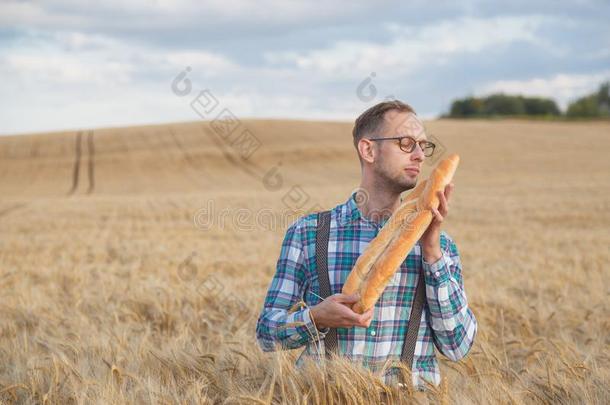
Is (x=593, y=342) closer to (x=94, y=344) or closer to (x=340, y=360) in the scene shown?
(x=340, y=360)

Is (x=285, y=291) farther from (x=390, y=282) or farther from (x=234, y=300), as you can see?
(x=234, y=300)

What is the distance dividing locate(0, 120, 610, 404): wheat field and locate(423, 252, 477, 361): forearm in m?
0.15

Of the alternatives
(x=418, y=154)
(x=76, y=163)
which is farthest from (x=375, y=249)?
(x=76, y=163)

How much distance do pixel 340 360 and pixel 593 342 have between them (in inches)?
109

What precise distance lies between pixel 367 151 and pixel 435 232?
0.40m

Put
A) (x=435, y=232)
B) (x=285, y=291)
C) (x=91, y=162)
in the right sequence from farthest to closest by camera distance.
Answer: (x=91, y=162)
(x=285, y=291)
(x=435, y=232)

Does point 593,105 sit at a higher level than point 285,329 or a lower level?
higher

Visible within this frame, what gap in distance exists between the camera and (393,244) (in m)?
2.05

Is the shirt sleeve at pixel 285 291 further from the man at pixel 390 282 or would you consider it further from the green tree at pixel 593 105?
the green tree at pixel 593 105

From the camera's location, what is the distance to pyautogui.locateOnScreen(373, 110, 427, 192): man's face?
2.27 meters

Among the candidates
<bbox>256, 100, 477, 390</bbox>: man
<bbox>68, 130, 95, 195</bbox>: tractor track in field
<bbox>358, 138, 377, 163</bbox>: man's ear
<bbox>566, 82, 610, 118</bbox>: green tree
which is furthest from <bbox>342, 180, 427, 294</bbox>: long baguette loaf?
<bbox>566, 82, 610, 118</bbox>: green tree

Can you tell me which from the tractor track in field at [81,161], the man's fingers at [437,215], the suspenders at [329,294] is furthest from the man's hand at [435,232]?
the tractor track in field at [81,161]

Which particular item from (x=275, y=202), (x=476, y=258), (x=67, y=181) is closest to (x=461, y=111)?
(x=67, y=181)

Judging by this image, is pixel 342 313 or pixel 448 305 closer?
pixel 342 313
